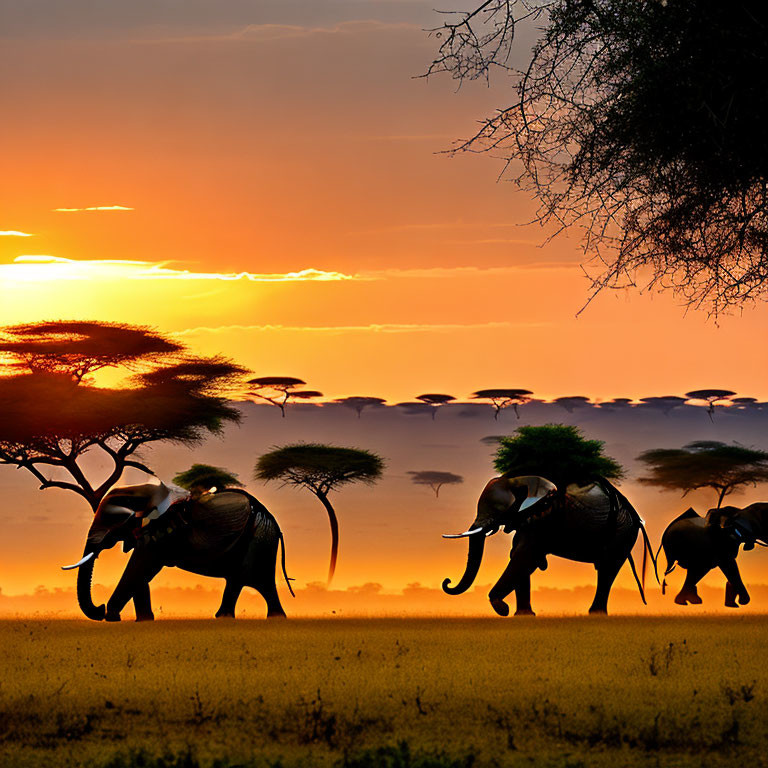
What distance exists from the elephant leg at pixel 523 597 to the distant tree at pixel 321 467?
1796 cm

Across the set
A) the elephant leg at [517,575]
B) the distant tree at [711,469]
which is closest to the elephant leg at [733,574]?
the elephant leg at [517,575]

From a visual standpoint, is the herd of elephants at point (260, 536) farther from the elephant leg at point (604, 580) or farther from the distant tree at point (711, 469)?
the distant tree at point (711, 469)

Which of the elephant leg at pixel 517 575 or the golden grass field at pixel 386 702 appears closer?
the golden grass field at pixel 386 702

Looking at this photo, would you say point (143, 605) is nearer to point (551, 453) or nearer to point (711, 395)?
point (551, 453)

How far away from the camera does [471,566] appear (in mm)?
25641

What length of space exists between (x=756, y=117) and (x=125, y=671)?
921cm

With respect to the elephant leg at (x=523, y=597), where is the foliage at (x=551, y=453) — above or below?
above

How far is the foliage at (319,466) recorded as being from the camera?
1722 inches

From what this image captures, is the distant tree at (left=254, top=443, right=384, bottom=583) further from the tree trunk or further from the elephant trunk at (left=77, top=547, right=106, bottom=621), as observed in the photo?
the elephant trunk at (left=77, top=547, right=106, bottom=621)

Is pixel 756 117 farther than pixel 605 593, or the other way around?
pixel 605 593

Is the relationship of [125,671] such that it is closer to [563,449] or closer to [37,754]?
[37,754]

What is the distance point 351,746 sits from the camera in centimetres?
1125

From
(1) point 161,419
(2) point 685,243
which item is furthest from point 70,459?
(2) point 685,243

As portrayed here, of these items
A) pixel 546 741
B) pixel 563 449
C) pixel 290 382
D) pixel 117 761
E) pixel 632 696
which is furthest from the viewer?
pixel 290 382
